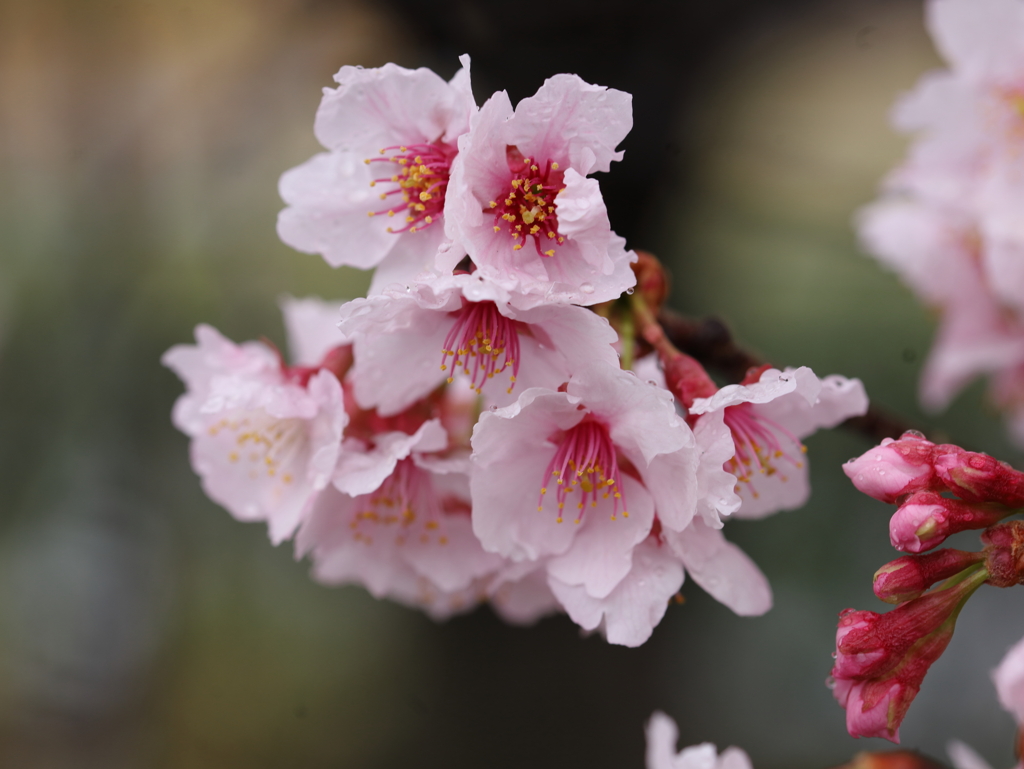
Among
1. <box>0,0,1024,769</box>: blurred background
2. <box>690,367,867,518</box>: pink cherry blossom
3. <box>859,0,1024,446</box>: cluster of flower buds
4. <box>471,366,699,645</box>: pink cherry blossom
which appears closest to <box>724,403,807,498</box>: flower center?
<box>690,367,867,518</box>: pink cherry blossom

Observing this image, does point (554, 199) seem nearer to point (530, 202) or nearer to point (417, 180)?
point (530, 202)

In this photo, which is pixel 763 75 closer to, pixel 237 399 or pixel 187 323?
pixel 187 323

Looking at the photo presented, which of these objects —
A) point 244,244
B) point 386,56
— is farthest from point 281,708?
point 386,56

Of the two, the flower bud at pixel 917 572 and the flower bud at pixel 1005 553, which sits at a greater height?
the flower bud at pixel 1005 553

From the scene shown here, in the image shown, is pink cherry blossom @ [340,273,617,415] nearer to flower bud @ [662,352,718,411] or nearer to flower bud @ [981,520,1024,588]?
flower bud @ [662,352,718,411]

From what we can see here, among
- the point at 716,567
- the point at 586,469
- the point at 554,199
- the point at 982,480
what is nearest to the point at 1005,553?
the point at 982,480

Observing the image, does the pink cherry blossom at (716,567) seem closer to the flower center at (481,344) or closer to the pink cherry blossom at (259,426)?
the flower center at (481,344)

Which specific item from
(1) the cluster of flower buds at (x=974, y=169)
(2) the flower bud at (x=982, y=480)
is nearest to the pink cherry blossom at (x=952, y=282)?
(1) the cluster of flower buds at (x=974, y=169)
